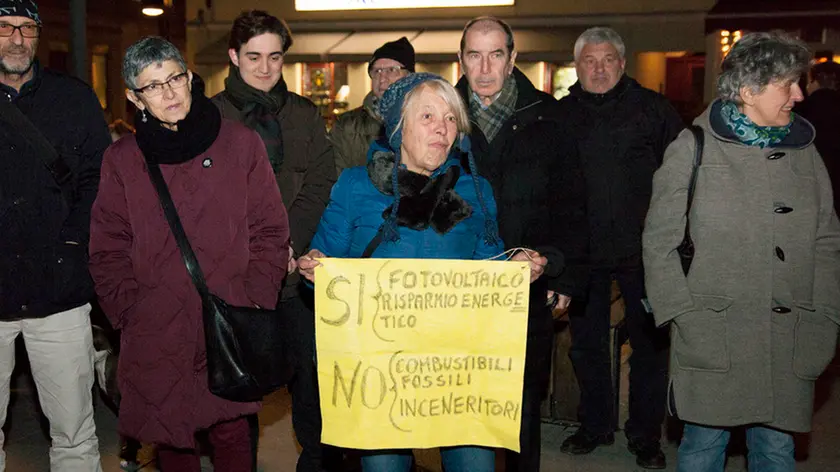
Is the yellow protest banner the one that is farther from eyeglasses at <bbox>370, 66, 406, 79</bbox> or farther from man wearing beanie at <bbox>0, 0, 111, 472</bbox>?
eyeglasses at <bbox>370, 66, 406, 79</bbox>

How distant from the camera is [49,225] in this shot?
4.14 metres

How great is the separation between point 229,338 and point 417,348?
0.78 meters

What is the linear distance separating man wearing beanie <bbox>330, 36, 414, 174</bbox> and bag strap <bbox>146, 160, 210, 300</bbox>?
68.3 inches

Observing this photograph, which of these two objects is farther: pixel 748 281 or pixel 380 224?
pixel 748 281

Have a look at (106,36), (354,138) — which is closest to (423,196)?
(354,138)

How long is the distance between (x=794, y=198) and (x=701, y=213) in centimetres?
38

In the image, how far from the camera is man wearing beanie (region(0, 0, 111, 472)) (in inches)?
160

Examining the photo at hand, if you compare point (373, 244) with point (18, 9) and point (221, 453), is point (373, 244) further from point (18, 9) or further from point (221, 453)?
point (18, 9)

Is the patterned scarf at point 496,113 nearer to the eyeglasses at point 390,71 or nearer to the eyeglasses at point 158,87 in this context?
the eyeglasses at point 158,87

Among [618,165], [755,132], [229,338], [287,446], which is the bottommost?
[287,446]

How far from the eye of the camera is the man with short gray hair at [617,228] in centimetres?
534

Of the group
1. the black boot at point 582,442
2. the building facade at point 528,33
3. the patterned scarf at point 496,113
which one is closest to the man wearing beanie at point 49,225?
the patterned scarf at point 496,113

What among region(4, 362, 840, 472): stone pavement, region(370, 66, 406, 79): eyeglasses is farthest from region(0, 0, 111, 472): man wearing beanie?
region(370, 66, 406, 79): eyeglasses

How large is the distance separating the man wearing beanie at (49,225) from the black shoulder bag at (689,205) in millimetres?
2603
